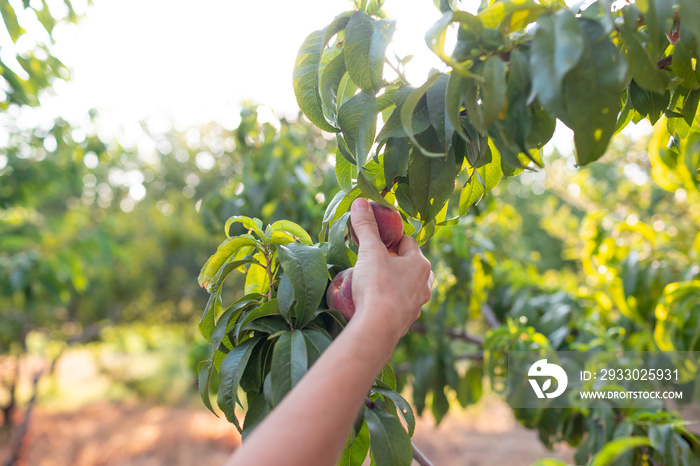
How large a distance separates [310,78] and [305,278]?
290 millimetres

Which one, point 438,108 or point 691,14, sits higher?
point 691,14

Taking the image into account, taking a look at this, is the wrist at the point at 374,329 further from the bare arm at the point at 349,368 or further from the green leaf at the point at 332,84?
the green leaf at the point at 332,84

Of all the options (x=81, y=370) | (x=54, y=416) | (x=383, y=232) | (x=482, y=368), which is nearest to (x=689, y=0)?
(x=383, y=232)

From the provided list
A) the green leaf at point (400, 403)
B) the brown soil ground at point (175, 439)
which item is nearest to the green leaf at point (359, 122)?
the green leaf at point (400, 403)

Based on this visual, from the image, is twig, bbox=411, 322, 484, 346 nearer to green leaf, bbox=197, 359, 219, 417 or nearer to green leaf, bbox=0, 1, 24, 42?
green leaf, bbox=197, 359, 219, 417

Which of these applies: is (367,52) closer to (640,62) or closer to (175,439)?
(640,62)

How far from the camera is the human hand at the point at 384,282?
49 cm

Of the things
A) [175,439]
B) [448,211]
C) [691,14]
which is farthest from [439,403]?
[175,439]

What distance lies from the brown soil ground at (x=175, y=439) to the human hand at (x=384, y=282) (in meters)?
4.03

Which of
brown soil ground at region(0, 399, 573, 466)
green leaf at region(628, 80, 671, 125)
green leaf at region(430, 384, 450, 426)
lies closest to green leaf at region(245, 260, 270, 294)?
green leaf at region(628, 80, 671, 125)

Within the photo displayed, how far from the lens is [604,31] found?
0.44 meters

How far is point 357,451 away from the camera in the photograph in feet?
1.99

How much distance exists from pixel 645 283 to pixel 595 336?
0.27 metres

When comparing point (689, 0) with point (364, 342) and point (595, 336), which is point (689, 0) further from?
point (595, 336)
